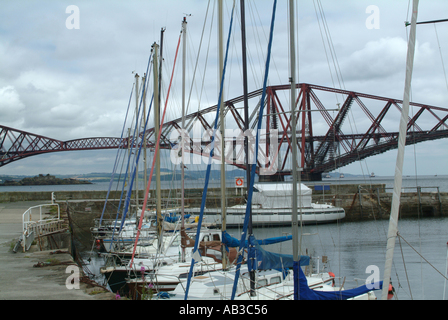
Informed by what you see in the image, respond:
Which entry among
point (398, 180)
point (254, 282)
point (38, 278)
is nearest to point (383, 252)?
point (254, 282)

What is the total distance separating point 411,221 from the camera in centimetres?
3012

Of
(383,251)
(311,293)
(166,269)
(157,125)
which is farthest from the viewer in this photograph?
(383,251)

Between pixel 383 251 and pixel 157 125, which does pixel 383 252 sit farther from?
pixel 157 125

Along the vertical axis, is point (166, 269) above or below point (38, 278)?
below

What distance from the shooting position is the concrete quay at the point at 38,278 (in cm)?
769

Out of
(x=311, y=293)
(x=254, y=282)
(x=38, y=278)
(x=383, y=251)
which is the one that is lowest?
(x=383, y=251)

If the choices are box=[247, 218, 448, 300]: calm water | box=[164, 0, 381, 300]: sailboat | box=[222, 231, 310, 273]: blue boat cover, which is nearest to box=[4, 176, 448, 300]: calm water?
box=[247, 218, 448, 300]: calm water

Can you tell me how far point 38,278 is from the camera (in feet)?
29.7

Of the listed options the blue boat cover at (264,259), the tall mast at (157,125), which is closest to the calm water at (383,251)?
the blue boat cover at (264,259)

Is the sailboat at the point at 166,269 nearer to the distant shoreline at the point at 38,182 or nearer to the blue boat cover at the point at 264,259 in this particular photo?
the blue boat cover at the point at 264,259

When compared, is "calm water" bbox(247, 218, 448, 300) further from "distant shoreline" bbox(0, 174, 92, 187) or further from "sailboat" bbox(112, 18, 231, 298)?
"distant shoreline" bbox(0, 174, 92, 187)

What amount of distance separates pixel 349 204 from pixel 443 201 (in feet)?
30.6

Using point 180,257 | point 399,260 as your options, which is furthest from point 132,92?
point 399,260
